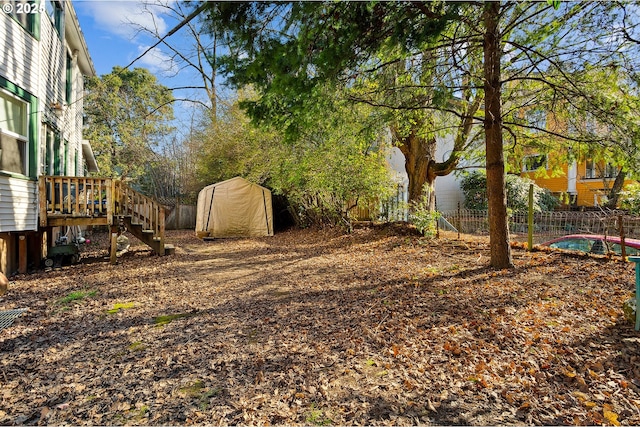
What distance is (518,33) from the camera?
566 centimetres

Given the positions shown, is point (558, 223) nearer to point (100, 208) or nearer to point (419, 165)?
point (419, 165)

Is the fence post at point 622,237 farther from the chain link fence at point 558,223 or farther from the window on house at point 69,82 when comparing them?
the window on house at point 69,82

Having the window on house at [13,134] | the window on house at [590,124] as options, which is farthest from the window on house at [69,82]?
the window on house at [590,124]

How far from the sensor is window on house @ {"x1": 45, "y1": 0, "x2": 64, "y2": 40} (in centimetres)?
758

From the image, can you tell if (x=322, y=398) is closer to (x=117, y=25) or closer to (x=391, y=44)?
(x=391, y=44)

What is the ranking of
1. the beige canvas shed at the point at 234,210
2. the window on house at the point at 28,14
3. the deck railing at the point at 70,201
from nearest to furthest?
the window on house at the point at 28,14, the deck railing at the point at 70,201, the beige canvas shed at the point at 234,210

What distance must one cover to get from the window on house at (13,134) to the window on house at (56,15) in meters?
2.95

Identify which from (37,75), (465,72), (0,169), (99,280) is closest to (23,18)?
(37,75)

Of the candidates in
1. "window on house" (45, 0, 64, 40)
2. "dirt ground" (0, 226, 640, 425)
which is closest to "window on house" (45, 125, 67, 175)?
"window on house" (45, 0, 64, 40)

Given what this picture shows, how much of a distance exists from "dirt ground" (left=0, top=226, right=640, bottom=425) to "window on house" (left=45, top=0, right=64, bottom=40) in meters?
6.18

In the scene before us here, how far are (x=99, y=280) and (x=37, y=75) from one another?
4.22m

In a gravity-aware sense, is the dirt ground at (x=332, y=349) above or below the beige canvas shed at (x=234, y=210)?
below

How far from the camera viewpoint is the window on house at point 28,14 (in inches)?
237

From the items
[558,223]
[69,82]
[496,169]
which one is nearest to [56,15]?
[69,82]
